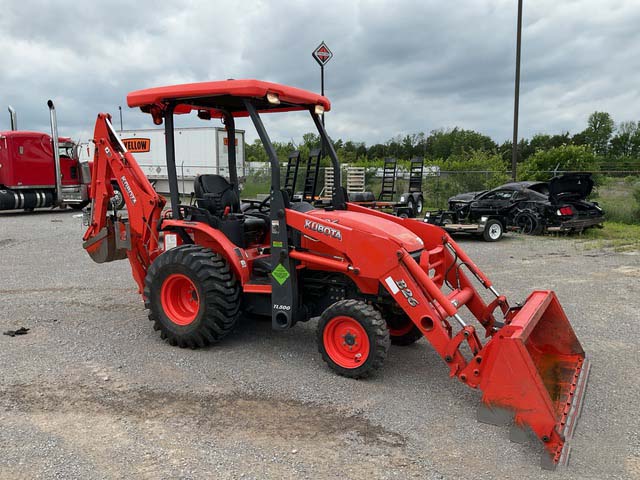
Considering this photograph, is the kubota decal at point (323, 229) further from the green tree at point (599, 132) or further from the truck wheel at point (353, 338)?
the green tree at point (599, 132)

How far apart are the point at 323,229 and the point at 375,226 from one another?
0.45 m

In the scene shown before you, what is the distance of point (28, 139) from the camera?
1853cm

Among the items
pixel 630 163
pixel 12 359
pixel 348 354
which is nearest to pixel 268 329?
pixel 348 354

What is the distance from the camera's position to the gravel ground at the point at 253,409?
10.9 ft

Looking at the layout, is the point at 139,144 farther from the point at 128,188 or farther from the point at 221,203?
the point at 221,203

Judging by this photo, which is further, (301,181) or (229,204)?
(301,181)

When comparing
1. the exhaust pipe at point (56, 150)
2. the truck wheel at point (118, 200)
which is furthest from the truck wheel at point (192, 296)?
the exhaust pipe at point (56, 150)

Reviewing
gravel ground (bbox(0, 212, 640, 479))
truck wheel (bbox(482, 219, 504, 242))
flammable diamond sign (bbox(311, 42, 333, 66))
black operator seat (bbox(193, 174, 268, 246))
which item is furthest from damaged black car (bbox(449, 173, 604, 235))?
black operator seat (bbox(193, 174, 268, 246))

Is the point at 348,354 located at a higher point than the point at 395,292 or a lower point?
lower

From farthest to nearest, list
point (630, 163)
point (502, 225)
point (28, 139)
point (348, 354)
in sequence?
point (630, 163)
point (28, 139)
point (502, 225)
point (348, 354)

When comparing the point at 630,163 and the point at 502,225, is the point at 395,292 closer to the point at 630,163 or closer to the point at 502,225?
the point at 502,225

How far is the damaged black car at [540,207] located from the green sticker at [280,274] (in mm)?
10984

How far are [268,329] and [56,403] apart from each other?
2292 millimetres

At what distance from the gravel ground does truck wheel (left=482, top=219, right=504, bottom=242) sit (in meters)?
6.72
